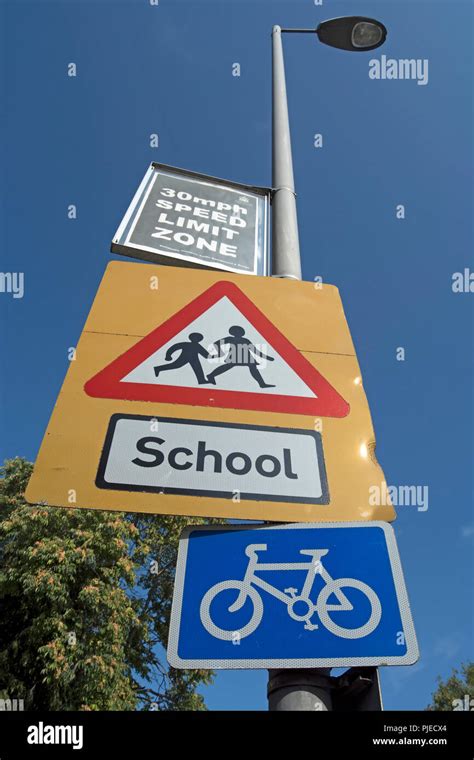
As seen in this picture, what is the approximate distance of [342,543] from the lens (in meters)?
1.50

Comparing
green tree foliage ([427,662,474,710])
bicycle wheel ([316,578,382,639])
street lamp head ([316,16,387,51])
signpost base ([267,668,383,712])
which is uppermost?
street lamp head ([316,16,387,51])

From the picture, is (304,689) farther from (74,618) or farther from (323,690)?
(74,618)

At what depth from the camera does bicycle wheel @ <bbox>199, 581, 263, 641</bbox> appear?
1.33 meters

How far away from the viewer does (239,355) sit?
2.02 m

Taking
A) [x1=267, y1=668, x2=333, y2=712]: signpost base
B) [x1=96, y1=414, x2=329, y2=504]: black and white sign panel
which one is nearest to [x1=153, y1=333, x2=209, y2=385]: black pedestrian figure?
[x1=96, y1=414, x2=329, y2=504]: black and white sign panel

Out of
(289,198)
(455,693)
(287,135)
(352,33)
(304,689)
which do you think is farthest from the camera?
(455,693)

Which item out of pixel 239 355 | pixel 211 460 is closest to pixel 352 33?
pixel 239 355

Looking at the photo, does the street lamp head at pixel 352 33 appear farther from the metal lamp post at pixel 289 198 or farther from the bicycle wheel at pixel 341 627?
the bicycle wheel at pixel 341 627

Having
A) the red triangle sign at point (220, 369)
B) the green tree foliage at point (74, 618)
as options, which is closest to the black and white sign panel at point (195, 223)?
the red triangle sign at point (220, 369)

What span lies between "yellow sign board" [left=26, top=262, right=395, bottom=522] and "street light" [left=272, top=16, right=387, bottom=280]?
1.27 ft

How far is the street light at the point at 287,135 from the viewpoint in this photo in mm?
2619

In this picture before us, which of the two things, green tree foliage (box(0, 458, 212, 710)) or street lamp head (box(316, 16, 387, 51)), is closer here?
street lamp head (box(316, 16, 387, 51))

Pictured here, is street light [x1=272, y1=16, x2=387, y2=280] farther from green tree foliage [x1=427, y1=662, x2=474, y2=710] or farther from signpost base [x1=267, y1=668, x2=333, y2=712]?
green tree foliage [x1=427, y1=662, x2=474, y2=710]

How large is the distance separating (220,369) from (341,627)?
97cm
